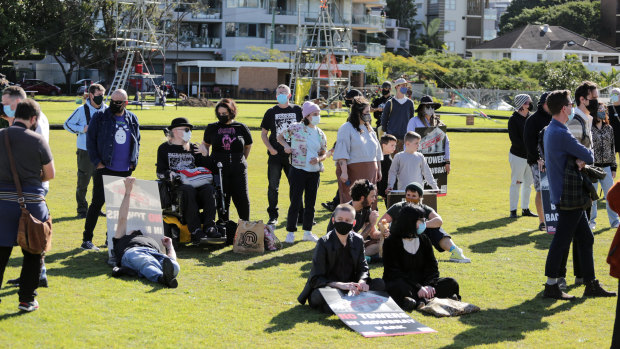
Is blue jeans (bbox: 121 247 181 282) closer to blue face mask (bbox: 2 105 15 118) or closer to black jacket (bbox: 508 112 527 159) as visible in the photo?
blue face mask (bbox: 2 105 15 118)

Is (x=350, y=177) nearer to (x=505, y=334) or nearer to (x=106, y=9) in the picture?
(x=505, y=334)

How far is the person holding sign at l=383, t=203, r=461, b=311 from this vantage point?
8172 mm

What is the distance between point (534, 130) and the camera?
37.1ft

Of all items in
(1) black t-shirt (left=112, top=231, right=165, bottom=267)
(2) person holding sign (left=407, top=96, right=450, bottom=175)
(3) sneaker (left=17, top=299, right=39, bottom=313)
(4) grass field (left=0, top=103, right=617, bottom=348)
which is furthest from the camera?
(2) person holding sign (left=407, top=96, right=450, bottom=175)

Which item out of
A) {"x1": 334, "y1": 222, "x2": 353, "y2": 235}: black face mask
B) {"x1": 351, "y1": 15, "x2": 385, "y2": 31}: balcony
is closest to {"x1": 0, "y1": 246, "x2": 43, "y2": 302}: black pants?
{"x1": 334, "y1": 222, "x2": 353, "y2": 235}: black face mask

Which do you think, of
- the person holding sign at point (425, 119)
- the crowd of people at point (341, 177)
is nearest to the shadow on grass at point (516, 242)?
the crowd of people at point (341, 177)

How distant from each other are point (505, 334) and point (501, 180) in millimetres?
12954

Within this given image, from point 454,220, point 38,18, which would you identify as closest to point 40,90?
point 38,18

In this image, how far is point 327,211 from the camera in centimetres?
1436

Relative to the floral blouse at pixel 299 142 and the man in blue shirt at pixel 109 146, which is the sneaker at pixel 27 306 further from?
the floral blouse at pixel 299 142

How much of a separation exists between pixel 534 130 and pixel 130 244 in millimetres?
5696

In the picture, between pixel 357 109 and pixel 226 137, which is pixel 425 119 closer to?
pixel 357 109

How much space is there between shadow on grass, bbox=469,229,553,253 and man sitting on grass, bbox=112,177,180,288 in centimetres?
433

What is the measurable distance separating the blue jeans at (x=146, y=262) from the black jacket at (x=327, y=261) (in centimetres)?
159
